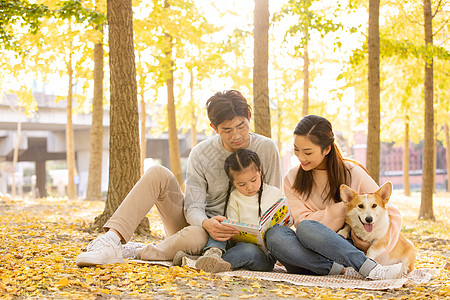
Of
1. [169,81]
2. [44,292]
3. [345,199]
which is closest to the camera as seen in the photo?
[44,292]

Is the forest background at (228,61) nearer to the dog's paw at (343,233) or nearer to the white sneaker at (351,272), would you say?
the dog's paw at (343,233)

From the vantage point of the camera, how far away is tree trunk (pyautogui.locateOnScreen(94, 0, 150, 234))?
6430 millimetres

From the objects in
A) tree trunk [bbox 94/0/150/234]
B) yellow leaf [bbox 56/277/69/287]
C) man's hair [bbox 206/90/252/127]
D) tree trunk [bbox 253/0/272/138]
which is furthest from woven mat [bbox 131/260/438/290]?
tree trunk [bbox 253/0/272/138]

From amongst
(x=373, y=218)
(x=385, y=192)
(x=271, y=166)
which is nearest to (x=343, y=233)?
(x=373, y=218)

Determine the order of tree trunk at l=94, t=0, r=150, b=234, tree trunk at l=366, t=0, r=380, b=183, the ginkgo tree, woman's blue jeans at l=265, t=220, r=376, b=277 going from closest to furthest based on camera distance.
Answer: woman's blue jeans at l=265, t=220, r=376, b=277 → tree trunk at l=94, t=0, r=150, b=234 → tree trunk at l=366, t=0, r=380, b=183 → the ginkgo tree

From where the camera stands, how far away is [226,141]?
14.5 ft

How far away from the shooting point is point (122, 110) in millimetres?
6434

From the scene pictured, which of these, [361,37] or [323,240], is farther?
[361,37]

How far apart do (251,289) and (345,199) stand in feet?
3.79

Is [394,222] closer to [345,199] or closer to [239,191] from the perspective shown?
[345,199]

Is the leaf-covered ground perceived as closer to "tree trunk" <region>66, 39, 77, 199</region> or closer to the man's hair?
the man's hair

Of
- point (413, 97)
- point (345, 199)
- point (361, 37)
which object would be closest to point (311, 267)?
point (345, 199)

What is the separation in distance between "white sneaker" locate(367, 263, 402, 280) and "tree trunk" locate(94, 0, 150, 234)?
3.55 m

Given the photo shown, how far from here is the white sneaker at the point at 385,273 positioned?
12.3 feet
